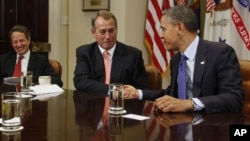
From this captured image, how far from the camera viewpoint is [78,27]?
15.3 feet

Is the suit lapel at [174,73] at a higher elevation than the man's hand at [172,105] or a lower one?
higher

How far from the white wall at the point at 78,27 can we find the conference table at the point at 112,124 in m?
2.29

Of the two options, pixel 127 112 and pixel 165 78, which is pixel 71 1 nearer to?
pixel 165 78

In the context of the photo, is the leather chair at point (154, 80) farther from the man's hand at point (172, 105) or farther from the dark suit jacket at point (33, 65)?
the man's hand at point (172, 105)

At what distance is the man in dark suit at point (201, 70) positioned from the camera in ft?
6.20

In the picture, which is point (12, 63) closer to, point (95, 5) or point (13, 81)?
point (13, 81)

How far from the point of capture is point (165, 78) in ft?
14.9

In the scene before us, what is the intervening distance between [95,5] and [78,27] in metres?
0.38

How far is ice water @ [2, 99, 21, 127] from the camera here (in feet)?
4.90

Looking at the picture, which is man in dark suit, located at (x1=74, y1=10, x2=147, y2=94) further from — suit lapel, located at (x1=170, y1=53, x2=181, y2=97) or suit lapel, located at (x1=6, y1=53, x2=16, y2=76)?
suit lapel, located at (x1=6, y1=53, x2=16, y2=76)

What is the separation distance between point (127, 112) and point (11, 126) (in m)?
0.57

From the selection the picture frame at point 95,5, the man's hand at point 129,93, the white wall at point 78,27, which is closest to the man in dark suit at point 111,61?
the man's hand at point 129,93

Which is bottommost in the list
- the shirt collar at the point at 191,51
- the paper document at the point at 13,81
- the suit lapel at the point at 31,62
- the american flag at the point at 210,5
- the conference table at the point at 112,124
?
the paper document at the point at 13,81

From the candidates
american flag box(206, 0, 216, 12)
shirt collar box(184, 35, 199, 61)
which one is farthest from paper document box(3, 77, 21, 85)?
american flag box(206, 0, 216, 12)
